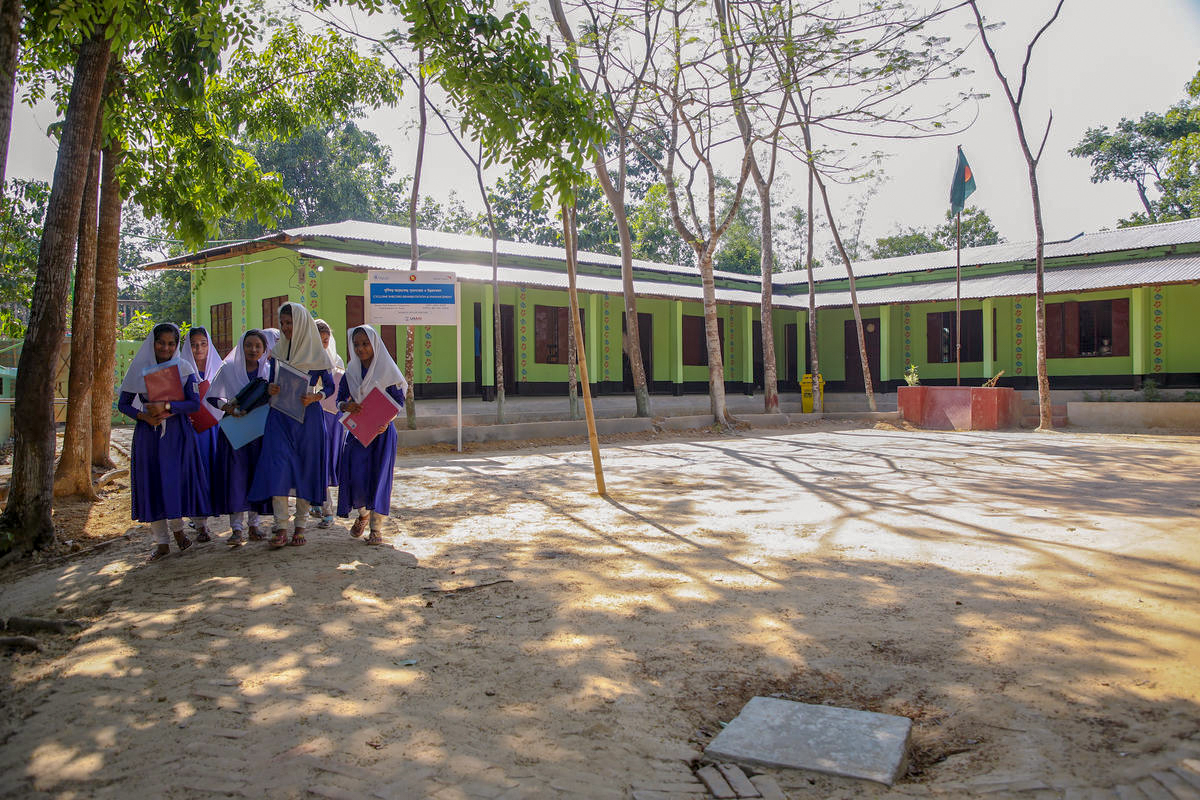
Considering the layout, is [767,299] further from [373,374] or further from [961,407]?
[373,374]

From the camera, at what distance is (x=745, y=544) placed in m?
5.43

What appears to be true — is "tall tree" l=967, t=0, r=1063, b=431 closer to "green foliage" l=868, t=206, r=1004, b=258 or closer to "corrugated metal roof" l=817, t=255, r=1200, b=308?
"corrugated metal roof" l=817, t=255, r=1200, b=308

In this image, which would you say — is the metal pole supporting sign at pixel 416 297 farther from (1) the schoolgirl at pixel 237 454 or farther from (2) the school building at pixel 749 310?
(1) the schoolgirl at pixel 237 454

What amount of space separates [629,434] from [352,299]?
19.3 ft

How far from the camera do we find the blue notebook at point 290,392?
208 inches

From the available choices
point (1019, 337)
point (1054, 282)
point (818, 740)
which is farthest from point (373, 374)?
point (1019, 337)

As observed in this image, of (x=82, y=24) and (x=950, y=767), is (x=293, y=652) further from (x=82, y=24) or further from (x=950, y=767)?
(x=82, y=24)

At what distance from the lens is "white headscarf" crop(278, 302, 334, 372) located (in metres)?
5.33

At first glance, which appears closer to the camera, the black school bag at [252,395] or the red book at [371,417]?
the black school bag at [252,395]

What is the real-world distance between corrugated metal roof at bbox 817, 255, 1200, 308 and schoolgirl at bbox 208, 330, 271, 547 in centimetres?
1611

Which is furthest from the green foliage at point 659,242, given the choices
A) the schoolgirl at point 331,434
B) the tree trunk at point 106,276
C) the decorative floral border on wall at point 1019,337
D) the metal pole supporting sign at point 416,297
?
the schoolgirl at point 331,434

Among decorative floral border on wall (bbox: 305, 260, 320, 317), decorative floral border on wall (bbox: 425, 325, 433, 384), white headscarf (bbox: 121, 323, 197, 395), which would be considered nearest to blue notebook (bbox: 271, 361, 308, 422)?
white headscarf (bbox: 121, 323, 197, 395)

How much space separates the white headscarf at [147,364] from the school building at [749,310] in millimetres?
8516

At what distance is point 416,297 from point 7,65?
7487mm
